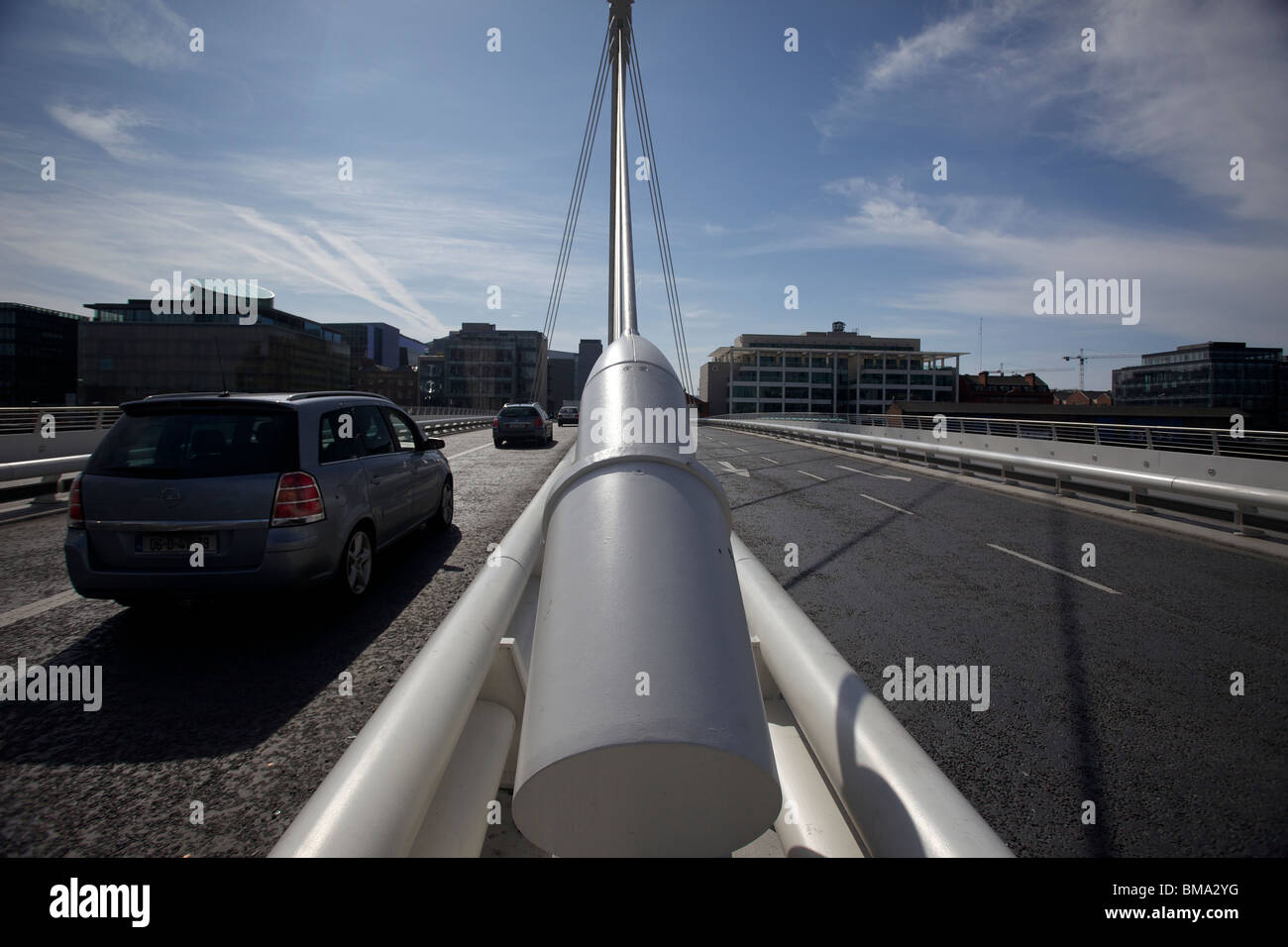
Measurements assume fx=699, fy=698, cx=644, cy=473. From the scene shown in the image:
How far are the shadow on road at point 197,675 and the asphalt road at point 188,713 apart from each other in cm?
1

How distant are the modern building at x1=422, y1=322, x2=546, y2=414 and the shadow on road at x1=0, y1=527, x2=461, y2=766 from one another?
118 meters

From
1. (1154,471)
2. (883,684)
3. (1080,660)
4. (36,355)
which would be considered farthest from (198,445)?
(36,355)

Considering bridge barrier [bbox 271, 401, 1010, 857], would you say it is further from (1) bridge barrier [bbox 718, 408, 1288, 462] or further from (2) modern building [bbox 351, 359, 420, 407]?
(2) modern building [bbox 351, 359, 420, 407]

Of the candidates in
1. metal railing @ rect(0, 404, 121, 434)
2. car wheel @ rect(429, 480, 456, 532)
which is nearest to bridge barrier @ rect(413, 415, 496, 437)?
metal railing @ rect(0, 404, 121, 434)

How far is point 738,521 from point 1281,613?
21.9ft

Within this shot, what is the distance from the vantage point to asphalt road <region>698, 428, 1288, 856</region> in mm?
3123

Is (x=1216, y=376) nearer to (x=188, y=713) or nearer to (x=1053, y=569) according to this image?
(x=1053, y=569)

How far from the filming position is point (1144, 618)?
6.22 metres
